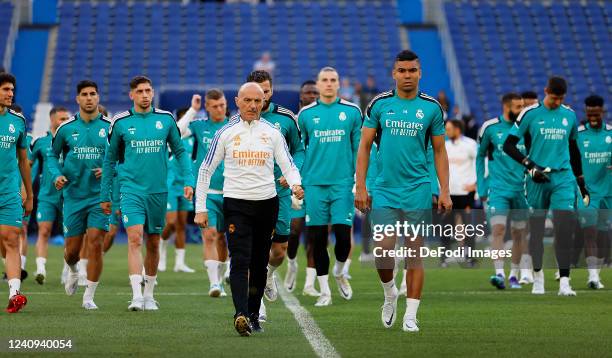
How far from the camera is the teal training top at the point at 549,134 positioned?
14672mm

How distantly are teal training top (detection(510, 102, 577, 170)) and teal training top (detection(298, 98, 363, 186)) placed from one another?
91.6 inches

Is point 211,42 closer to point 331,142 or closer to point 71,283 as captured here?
point 71,283

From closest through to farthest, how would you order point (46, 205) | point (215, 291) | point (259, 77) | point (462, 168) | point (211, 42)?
point (259, 77) → point (215, 291) → point (46, 205) → point (462, 168) → point (211, 42)

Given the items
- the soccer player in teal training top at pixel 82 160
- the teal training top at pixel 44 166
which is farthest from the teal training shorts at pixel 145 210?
the teal training top at pixel 44 166

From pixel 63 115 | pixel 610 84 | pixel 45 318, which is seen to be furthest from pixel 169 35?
pixel 45 318

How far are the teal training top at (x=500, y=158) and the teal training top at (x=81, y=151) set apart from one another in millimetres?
5542

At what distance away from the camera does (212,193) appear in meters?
14.4

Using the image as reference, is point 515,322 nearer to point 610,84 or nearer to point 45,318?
point 45,318

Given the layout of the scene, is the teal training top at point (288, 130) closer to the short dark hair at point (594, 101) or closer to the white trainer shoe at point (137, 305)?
the white trainer shoe at point (137, 305)

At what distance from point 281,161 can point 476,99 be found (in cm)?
2588

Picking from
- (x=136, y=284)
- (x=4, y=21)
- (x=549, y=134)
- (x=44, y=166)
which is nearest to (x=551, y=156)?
(x=549, y=134)

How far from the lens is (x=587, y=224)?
1609cm

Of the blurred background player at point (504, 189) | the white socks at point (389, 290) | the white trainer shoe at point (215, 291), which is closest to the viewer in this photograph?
the white socks at point (389, 290)

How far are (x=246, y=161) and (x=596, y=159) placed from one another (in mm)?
7760
